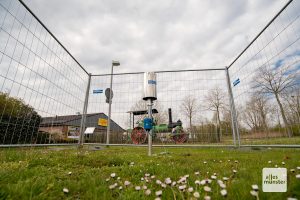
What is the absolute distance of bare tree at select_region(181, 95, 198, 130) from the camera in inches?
222

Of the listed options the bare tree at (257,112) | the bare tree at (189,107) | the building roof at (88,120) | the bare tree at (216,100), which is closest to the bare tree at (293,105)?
the bare tree at (257,112)

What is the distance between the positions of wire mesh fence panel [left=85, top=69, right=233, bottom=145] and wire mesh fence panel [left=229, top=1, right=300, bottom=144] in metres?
0.67

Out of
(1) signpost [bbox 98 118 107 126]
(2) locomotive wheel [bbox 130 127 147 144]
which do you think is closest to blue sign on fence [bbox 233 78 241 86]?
(1) signpost [bbox 98 118 107 126]

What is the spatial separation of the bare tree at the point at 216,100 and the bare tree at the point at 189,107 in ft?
1.37

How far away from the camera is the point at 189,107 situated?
5742mm

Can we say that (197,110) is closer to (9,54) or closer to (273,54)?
(273,54)

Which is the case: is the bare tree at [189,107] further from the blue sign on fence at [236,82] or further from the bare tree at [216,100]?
the blue sign on fence at [236,82]

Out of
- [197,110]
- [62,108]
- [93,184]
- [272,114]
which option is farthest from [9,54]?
[272,114]

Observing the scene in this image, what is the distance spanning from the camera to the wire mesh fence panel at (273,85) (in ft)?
10.6

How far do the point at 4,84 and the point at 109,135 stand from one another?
3.93 meters

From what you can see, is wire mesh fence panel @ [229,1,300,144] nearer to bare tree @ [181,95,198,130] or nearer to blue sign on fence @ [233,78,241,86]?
blue sign on fence @ [233,78,241,86]

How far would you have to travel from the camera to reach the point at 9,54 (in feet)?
10.1

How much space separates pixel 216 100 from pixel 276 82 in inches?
81.3

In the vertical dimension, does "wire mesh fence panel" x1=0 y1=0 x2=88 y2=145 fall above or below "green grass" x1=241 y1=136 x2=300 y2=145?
above
